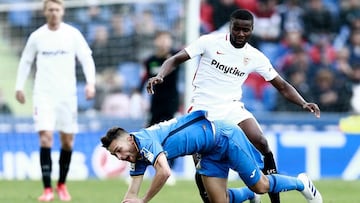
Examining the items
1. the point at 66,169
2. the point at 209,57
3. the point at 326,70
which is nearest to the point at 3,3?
the point at 326,70

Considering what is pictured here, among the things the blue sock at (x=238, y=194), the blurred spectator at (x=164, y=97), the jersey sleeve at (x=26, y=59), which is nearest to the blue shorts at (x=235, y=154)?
the blue sock at (x=238, y=194)

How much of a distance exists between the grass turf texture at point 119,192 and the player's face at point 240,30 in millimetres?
2642

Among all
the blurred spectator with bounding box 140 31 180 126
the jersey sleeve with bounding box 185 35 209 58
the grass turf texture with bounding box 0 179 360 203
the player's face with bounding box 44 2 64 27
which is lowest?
the grass turf texture with bounding box 0 179 360 203

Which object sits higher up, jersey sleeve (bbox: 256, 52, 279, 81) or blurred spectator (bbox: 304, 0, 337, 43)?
jersey sleeve (bbox: 256, 52, 279, 81)

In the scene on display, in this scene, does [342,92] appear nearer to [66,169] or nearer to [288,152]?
[288,152]

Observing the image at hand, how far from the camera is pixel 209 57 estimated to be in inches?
413

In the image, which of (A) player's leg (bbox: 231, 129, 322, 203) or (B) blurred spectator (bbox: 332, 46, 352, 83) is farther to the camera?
(B) blurred spectator (bbox: 332, 46, 352, 83)

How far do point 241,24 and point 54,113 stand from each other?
3707 mm

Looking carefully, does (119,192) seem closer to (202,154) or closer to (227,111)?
(227,111)

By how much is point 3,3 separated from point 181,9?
400 centimetres

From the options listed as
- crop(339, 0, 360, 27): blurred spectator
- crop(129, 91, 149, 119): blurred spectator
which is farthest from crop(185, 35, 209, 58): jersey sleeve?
crop(339, 0, 360, 27): blurred spectator

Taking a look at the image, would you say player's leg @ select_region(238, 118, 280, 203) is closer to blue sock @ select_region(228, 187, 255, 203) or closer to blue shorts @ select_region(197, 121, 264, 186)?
blue sock @ select_region(228, 187, 255, 203)

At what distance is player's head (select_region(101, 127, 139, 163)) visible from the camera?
852 centimetres

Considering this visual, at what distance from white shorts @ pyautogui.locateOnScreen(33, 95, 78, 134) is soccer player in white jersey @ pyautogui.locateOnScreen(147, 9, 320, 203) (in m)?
2.78
